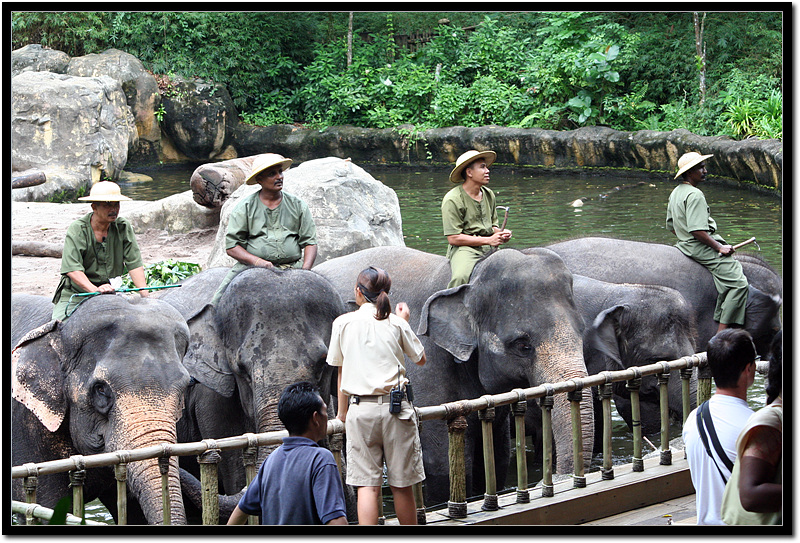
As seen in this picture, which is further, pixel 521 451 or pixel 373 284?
pixel 521 451

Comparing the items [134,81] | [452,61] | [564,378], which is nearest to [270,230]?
[564,378]

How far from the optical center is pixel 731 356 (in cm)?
300

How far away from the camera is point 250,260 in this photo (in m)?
Answer: 5.39

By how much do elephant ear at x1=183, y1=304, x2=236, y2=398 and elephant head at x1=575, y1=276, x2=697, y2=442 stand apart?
217 cm

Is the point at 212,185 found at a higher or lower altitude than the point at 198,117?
lower

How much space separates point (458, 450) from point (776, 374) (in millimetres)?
1372

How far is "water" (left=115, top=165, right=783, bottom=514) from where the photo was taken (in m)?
13.0

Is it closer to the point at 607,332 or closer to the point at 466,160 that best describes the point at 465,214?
the point at 466,160

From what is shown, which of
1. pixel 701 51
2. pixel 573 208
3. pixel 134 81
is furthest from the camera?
pixel 134 81

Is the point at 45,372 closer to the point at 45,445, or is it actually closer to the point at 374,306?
the point at 45,445

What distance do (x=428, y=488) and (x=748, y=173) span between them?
11.6 m

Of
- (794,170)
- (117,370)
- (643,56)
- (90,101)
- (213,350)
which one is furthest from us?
(643,56)

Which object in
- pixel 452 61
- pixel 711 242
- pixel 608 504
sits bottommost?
pixel 608 504

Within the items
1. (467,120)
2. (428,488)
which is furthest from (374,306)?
(467,120)
